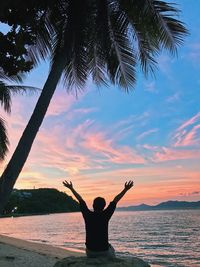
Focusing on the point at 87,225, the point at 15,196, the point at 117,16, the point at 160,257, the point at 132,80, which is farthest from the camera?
the point at 15,196

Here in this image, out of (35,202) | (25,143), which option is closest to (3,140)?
(25,143)

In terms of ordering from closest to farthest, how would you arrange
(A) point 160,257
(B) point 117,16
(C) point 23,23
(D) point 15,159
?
(C) point 23,23 < (D) point 15,159 < (B) point 117,16 < (A) point 160,257

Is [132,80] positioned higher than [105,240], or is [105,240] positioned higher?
[132,80]

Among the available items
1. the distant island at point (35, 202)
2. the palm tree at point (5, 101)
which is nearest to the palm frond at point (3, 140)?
the palm tree at point (5, 101)

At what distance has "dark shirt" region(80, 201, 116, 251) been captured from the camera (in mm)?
7344

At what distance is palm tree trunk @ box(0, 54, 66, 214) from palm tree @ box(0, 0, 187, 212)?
0.02 meters

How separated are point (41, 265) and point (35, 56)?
6.68 metres

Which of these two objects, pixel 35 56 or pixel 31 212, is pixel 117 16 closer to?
pixel 35 56

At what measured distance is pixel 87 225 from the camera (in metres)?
7.41

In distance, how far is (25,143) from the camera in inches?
404

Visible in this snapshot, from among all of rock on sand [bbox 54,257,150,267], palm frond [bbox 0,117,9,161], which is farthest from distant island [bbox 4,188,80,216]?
rock on sand [bbox 54,257,150,267]

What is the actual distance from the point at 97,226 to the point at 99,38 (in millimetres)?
7401

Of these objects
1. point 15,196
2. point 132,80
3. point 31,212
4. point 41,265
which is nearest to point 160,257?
point 41,265

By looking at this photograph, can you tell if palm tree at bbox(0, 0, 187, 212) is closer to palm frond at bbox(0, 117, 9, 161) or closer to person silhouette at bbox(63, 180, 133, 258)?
person silhouette at bbox(63, 180, 133, 258)
